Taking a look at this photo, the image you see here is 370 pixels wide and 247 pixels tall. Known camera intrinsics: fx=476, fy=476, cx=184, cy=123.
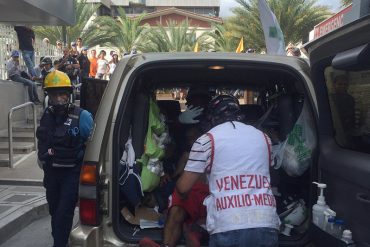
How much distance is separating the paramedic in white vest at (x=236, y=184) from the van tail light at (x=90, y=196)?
1.89 feet

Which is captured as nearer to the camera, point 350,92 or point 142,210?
point 350,92

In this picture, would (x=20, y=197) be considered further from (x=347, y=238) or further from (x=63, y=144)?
(x=347, y=238)

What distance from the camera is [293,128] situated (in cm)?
350

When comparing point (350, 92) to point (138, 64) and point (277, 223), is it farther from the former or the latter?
point (138, 64)

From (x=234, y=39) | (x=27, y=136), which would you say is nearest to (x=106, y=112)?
(x=27, y=136)

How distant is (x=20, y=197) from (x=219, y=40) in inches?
1069

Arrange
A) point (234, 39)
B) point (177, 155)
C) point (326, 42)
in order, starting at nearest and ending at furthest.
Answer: point (326, 42), point (177, 155), point (234, 39)

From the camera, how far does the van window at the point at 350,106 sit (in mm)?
2342

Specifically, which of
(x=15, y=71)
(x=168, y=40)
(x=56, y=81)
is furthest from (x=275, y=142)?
(x=168, y=40)

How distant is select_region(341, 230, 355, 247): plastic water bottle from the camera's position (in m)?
2.40

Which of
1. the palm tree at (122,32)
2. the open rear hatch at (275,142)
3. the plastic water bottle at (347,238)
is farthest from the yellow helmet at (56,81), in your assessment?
the palm tree at (122,32)

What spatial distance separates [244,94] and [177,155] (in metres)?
1.84

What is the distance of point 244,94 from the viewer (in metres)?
6.02

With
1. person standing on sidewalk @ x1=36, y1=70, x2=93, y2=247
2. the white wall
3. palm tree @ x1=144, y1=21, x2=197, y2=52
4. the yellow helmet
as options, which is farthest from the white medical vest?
palm tree @ x1=144, y1=21, x2=197, y2=52
